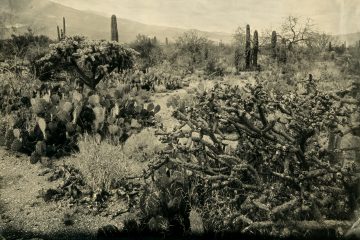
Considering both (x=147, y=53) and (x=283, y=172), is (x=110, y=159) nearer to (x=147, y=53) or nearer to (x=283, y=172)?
(x=283, y=172)

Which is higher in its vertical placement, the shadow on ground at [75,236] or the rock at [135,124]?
the rock at [135,124]

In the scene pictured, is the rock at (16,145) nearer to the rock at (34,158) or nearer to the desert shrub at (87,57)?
the rock at (34,158)

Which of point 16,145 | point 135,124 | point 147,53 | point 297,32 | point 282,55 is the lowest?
point 16,145

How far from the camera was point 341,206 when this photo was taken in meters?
4.06

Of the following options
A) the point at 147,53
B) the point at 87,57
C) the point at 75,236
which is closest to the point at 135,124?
the point at 87,57

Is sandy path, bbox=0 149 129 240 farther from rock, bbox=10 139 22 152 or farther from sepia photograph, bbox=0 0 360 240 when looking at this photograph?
rock, bbox=10 139 22 152

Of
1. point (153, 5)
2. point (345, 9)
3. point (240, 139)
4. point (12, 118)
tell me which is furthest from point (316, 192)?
point (153, 5)

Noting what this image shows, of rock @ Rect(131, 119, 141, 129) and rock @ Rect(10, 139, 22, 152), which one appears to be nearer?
rock @ Rect(10, 139, 22, 152)

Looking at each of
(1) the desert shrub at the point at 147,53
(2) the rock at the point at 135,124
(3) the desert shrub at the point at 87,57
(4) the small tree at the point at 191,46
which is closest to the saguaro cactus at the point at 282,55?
(4) the small tree at the point at 191,46

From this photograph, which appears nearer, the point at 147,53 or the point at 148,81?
the point at 148,81

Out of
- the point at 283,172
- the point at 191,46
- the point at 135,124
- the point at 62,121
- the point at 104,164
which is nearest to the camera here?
the point at 283,172

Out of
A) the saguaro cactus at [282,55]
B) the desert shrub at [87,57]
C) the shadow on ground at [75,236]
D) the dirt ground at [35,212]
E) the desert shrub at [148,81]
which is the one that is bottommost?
the shadow on ground at [75,236]

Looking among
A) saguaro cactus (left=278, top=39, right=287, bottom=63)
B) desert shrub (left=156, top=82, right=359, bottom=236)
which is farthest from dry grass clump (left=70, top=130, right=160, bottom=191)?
saguaro cactus (left=278, top=39, right=287, bottom=63)

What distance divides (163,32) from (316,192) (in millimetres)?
105359
